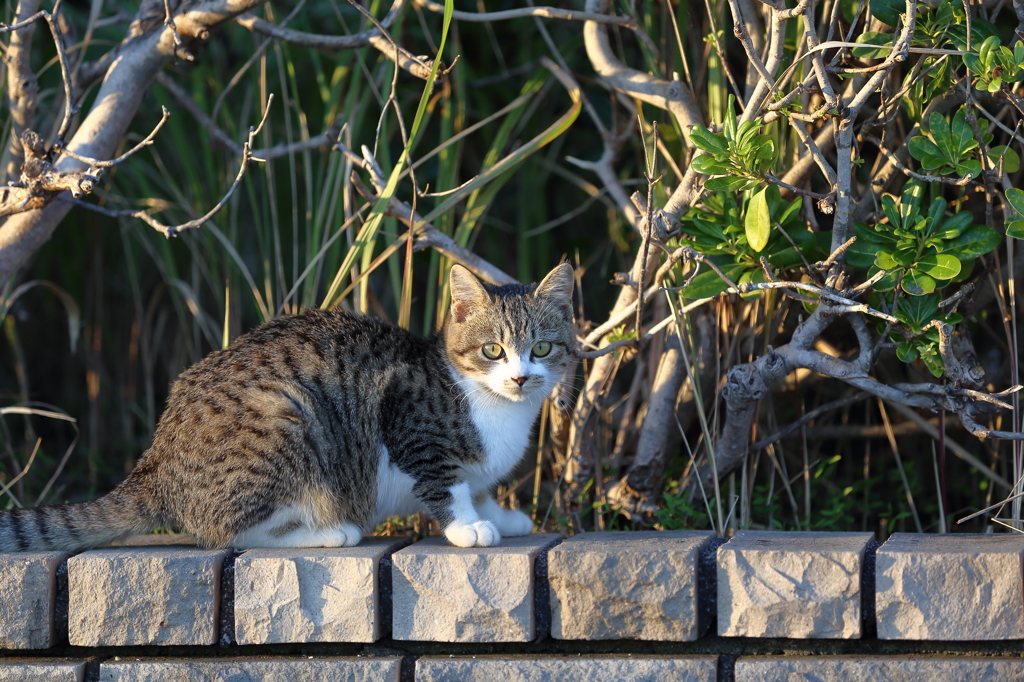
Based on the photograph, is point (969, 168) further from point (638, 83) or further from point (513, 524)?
point (513, 524)

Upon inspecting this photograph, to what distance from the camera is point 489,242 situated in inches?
143

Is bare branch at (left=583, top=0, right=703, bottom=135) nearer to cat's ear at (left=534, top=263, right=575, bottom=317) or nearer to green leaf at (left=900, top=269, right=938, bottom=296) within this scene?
cat's ear at (left=534, top=263, right=575, bottom=317)

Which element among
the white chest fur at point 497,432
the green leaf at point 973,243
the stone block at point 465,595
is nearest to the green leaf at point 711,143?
the green leaf at point 973,243

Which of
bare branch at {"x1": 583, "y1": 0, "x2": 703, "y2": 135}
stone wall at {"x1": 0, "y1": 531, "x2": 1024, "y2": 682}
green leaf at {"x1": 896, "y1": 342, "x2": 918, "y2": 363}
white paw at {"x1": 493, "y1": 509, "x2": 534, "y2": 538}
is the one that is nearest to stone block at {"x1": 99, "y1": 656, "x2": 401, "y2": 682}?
stone wall at {"x1": 0, "y1": 531, "x2": 1024, "y2": 682}

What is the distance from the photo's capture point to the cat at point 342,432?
6.59ft

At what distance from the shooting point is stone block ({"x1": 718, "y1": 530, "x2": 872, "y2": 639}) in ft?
5.60

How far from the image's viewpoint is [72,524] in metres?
1.98

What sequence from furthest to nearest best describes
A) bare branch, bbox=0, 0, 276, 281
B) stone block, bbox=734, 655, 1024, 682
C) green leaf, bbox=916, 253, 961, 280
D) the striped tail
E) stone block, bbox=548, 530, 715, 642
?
bare branch, bbox=0, 0, 276, 281 < the striped tail < green leaf, bbox=916, 253, 961, 280 < stone block, bbox=548, 530, 715, 642 < stone block, bbox=734, 655, 1024, 682

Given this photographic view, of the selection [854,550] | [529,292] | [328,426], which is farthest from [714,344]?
[328,426]

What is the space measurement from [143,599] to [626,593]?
3.11 ft

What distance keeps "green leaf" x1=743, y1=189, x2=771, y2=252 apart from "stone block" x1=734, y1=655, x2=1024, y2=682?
2.68 ft

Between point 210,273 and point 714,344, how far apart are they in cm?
183

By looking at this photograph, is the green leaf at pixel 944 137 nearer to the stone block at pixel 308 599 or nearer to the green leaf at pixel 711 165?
the green leaf at pixel 711 165

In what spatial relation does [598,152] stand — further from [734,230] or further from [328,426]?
[328,426]
